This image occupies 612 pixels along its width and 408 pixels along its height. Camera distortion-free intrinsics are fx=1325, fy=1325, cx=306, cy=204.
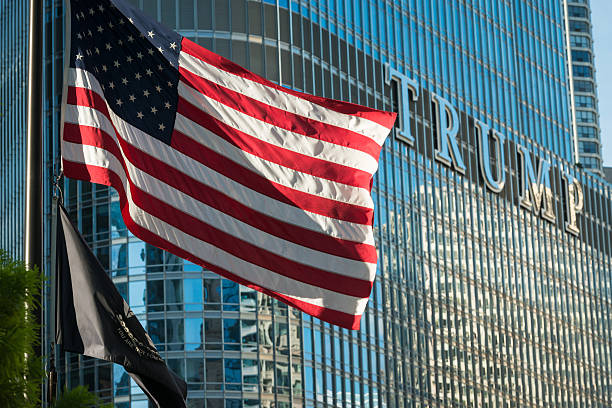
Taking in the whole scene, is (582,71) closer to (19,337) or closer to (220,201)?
(220,201)

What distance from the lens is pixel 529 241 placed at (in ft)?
309

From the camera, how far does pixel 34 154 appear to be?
43.2 ft

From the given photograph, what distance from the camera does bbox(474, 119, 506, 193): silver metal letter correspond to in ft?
291

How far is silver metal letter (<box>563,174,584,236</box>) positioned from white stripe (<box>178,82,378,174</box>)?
279 feet

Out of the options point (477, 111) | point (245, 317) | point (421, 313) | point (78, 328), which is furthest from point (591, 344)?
point (78, 328)

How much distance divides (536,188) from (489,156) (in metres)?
7.69

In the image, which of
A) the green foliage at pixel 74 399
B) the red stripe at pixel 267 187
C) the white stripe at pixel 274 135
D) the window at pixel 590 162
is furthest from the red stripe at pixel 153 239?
the window at pixel 590 162

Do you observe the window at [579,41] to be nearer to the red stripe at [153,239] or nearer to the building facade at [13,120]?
the building facade at [13,120]

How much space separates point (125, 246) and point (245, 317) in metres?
6.87

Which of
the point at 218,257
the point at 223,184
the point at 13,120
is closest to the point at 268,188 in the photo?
the point at 223,184

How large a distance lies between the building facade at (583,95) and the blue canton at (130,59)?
16222cm

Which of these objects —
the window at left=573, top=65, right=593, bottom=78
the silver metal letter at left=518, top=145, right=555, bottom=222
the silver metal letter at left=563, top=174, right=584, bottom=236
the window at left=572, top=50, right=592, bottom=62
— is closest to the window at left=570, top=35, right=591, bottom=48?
the window at left=572, top=50, right=592, bottom=62

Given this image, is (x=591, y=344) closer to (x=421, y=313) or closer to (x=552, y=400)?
(x=552, y=400)

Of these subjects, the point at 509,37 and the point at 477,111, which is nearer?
the point at 477,111
